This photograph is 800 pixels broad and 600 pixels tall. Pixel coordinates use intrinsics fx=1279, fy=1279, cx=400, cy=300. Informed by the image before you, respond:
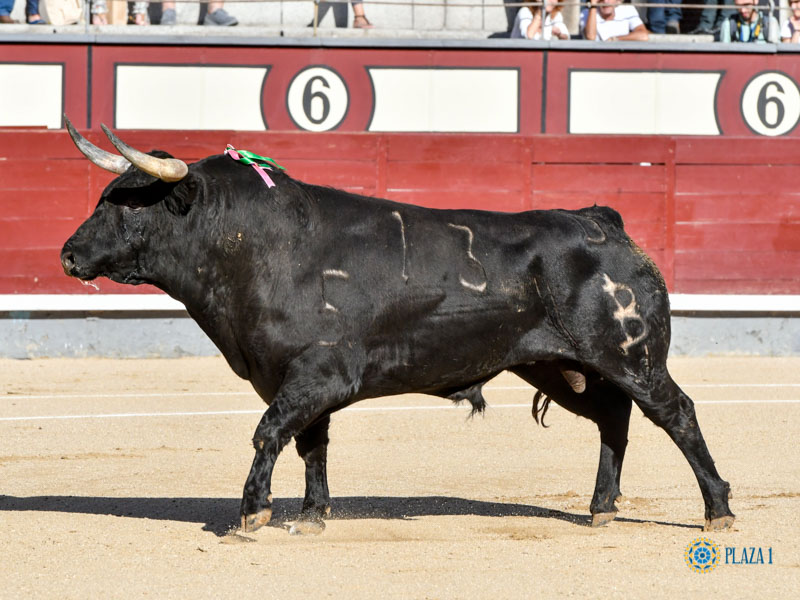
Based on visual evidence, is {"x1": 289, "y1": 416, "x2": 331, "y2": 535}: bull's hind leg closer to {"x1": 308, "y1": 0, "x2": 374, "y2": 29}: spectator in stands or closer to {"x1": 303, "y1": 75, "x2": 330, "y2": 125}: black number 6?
{"x1": 303, "y1": 75, "x2": 330, "y2": 125}: black number 6

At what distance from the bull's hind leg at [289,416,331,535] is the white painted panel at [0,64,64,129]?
253 inches

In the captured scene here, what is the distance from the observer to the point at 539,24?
10.4m

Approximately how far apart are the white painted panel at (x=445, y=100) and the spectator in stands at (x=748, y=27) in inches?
73.1

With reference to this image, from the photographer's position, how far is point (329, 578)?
363cm

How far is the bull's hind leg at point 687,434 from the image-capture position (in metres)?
4.23

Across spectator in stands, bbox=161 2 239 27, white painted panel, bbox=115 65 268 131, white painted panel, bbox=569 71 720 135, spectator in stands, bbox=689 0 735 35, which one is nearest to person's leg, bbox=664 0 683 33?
spectator in stands, bbox=689 0 735 35

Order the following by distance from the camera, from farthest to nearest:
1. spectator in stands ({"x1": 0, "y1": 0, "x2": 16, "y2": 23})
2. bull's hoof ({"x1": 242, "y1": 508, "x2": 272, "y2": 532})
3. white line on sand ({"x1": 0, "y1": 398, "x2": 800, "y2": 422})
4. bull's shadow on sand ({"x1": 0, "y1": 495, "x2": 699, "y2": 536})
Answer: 1. spectator in stands ({"x1": 0, "y1": 0, "x2": 16, "y2": 23})
2. white line on sand ({"x1": 0, "y1": 398, "x2": 800, "y2": 422})
3. bull's shadow on sand ({"x1": 0, "y1": 495, "x2": 699, "y2": 536})
4. bull's hoof ({"x1": 242, "y1": 508, "x2": 272, "y2": 532})

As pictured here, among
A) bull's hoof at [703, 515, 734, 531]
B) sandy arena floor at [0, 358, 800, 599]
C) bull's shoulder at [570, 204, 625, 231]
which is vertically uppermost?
bull's shoulder at [570, 204, 625, 231]

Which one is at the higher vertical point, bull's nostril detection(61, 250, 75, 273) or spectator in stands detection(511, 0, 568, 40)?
spectator in stands detection(511, 0, 568, 40)

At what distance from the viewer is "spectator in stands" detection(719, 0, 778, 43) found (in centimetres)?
1043

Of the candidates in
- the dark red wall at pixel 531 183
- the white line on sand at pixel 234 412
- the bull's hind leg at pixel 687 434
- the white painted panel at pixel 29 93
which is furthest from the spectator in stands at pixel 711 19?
the bull's hind leg at pixel 687 434

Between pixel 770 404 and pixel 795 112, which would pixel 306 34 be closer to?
pixel 795 112

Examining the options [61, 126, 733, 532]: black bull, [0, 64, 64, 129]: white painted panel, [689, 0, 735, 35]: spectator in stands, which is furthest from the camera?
[689, 0, 735, 35]: spectator in stands

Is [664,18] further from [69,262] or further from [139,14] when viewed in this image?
[69,262]
